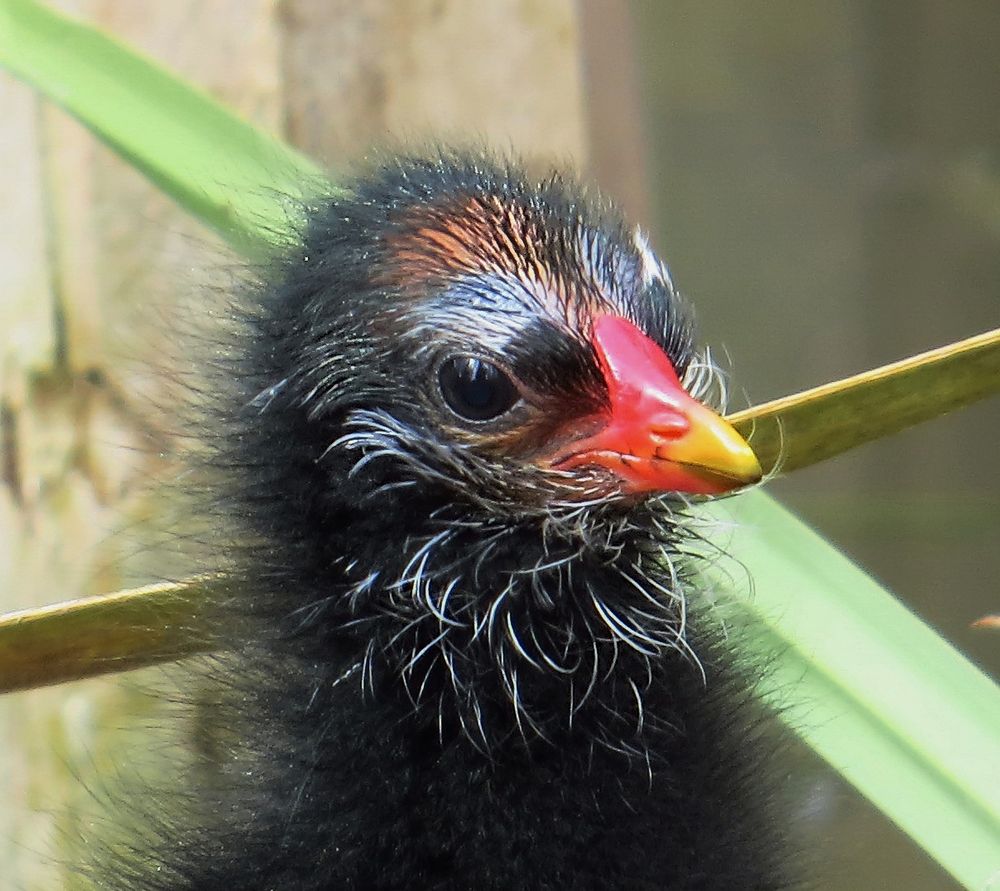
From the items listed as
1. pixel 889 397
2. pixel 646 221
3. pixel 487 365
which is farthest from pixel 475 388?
pixel 646 221

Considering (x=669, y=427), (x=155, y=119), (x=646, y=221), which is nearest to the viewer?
(x=669, y=427)

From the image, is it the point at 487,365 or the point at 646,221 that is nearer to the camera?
the point at 487,365

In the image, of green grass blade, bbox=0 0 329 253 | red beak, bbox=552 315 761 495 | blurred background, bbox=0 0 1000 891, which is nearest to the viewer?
red beak, bbox=552 315 761 495

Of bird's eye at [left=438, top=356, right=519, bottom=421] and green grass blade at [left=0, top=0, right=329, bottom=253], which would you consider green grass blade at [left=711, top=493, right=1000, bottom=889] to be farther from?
green grass blade at [left=0, top=0, right=329, bottom=253]

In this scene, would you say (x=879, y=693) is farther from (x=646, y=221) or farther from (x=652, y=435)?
(x=646, y=221)

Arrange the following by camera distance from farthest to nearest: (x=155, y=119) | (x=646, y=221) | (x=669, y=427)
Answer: (x=646, y=221) < (x=155, y=119) < (x=669, y=427)

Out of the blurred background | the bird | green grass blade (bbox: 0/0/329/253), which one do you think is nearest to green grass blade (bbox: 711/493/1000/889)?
the bird
